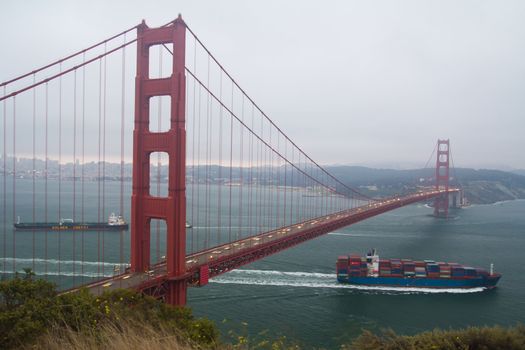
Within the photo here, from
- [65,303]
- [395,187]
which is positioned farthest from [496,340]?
[395,187]

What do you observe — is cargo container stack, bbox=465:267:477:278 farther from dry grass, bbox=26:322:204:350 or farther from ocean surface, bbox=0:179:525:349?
dry grass, bbox=26:322:204:350

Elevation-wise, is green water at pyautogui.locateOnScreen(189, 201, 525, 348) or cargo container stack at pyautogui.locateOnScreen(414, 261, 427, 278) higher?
cargo container stack at pyautogui.locateOnScreen(414, 261, 427, 278)

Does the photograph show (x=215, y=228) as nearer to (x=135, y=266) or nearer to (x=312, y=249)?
(x=312, y=249)

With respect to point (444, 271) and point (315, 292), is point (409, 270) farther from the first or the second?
point (315, 292)

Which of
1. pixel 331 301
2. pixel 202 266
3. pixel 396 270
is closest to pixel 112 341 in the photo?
pixel 202 266

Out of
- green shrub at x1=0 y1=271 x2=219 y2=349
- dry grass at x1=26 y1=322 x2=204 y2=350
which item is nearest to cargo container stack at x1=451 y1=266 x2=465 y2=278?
green shrub at x1=0 y1=271 x2=219 y2=349

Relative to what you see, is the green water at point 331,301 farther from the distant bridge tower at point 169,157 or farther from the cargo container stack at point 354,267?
the distant bridge tower at point 169,157

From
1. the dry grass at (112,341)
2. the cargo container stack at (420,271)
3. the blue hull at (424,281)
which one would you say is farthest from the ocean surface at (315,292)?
the dry grass at (112,341)
